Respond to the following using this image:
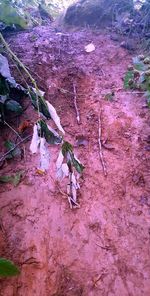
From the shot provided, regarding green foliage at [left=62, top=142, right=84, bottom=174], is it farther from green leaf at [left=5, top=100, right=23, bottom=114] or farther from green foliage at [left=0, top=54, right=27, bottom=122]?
green leaf at [left=5, top=100, right=23, bottom=114]

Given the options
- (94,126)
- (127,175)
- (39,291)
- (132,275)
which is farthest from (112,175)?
(39,291)

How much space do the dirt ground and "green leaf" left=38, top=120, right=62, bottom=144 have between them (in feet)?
1.88

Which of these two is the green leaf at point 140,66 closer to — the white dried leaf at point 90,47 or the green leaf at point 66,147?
the green leaf at point 66,147

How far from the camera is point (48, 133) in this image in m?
1.29

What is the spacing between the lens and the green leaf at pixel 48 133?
4.19ft

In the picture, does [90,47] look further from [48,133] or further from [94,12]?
[48,133]

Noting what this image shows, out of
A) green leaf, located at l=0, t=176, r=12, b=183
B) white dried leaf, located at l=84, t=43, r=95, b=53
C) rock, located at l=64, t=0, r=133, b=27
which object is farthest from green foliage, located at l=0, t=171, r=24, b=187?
rock, located at l=64, t=0, r=133, b=27

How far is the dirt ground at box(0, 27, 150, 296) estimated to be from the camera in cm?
143

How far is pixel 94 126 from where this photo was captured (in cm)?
222

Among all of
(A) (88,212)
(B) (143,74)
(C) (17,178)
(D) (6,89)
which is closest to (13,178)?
(C) (17,178)

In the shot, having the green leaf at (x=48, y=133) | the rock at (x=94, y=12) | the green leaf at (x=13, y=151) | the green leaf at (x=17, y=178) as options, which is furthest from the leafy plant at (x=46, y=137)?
the rock at (x=94, y=12)

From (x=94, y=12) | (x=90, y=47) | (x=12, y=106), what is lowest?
(x=12, y=106)

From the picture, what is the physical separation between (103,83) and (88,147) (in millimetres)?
866

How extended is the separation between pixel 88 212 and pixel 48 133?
65 cm
